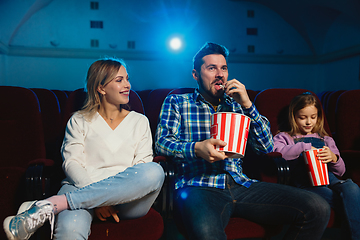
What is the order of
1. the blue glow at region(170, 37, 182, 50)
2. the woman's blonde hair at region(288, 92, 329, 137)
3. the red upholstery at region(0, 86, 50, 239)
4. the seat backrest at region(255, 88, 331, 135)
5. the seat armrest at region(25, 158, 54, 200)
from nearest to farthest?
the seat armrest at region(25, 158, 54, 200)
the red upholstery at region(0, 86, 50, 239)
the woman's blonde hair at region(288, 92, 329, 137)
the seat backrest at region(255, 88, 331, 135)
the blue glow at region(170, 37, 182, 50)

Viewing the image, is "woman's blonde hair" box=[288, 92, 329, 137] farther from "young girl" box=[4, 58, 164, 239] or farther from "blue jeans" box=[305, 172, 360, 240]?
"young girl" box=[4, 58, 164, 239]

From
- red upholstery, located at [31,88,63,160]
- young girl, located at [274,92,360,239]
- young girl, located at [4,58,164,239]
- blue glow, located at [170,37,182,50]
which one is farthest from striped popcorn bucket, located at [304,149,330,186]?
blue glow, located at [170,37,182,50]

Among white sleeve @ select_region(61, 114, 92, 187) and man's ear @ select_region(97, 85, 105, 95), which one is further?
man's ear @ select_region(97, 85, 105, 95)

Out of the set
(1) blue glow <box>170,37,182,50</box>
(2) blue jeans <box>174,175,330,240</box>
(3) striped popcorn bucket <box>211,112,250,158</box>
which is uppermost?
(1) blue glow <box>170,37,182,50</box>

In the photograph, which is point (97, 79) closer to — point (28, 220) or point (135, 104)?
point (135, 104)

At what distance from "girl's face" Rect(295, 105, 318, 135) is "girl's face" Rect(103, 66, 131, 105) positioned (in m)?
1.14

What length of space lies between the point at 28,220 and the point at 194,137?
0.85 m

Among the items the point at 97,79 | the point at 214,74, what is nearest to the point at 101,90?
the point at 97,79

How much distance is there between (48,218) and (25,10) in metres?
8.38

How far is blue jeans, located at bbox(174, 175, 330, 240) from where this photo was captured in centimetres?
108

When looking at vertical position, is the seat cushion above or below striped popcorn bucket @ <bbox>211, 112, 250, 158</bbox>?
below

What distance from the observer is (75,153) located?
4.42 feet

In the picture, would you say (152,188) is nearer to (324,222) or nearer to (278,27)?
(324,222)

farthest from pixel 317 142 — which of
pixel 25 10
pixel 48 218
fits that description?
pixel 25 10
